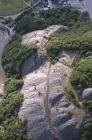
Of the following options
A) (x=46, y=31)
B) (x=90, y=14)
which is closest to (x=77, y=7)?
(x=90, y=14)

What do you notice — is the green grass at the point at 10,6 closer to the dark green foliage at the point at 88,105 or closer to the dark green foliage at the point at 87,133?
the dark green foliage at the point at 88,105

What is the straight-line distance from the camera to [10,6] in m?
71.6

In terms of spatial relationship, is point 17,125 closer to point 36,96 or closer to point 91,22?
point 36,96

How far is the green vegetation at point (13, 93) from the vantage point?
49591 mm

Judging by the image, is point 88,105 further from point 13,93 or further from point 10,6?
point 10,6

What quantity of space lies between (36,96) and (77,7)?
23.4 meters

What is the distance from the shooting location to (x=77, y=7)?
70.3 metres

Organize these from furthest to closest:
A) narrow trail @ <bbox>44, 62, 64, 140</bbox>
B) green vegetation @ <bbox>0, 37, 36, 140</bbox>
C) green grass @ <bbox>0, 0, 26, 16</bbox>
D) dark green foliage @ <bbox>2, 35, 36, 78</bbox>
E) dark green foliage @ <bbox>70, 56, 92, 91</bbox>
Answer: green grass @ <bbox>0, 0, 26, 16</bbox>
dark green foliage @ <bbox>2, 35, 36, 78</bbox>
dark green foliage @ <bbox>70, 56, 92, 91</bbox>
green vegetation @ <bbox>0, 37, 36, 140</bbox>
narrow trail @ <bbox>44, 62, 64, 140</bbox>

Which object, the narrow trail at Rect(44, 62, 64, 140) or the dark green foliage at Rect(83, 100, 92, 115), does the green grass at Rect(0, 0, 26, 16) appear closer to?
the narrow trail at Rect(44, 62, 64, 140)

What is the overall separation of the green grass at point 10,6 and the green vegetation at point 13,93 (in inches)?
300

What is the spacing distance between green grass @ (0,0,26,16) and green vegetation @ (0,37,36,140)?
763cm

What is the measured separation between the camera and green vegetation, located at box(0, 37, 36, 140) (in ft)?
163

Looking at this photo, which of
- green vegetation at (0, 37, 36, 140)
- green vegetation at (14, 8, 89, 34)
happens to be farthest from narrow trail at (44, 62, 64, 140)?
green vegetation at (14, 8, 89, 34)

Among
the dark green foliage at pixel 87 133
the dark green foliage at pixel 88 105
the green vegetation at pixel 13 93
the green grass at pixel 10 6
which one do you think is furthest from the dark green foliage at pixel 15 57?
the dark green foliage at pixel 87 133
